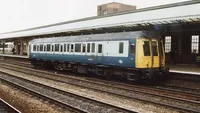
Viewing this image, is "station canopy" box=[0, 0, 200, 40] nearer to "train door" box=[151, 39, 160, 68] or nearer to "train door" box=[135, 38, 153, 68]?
"train door" box=[151, 39, 160, 68]

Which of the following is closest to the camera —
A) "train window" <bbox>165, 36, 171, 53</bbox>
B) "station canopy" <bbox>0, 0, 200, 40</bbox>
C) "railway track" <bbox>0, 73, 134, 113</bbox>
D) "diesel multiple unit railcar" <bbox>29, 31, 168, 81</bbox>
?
"railway track" <bbox>0, 73, 134, 113</bbox>

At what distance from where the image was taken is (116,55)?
1706 cm

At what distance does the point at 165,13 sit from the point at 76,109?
11653 mm

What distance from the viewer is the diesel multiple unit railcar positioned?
1584cm

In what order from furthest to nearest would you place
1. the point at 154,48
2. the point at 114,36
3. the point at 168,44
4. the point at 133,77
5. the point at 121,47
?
the point at 168,44
the point at 114,36
the point at 121,47
the point at 154,48
the point at 133,77

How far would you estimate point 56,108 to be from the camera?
1037 centimetres

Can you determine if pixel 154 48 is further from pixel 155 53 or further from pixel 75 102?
pixel 75 102

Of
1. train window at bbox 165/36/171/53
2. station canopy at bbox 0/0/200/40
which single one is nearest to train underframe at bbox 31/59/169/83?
station canopy at bbox 0/0/200/40

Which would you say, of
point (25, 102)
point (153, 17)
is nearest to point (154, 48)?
point (153, 17)

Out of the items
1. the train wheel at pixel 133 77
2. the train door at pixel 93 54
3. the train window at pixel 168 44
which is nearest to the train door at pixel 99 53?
the train door at pixel 93 54

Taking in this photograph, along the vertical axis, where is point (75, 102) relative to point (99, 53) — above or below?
below

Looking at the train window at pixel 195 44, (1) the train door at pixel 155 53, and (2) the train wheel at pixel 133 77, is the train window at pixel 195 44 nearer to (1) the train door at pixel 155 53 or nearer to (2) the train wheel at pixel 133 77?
(1) the train door at pixel 155 53

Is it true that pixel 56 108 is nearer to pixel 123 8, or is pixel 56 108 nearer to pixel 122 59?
pixel 122 59

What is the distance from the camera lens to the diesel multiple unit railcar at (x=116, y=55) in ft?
52.0
